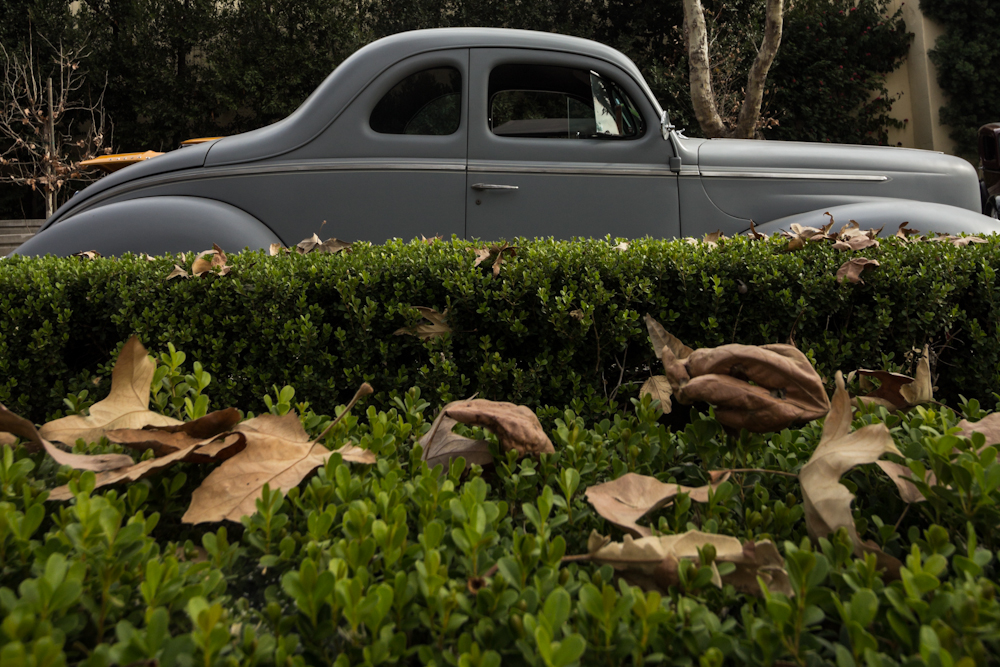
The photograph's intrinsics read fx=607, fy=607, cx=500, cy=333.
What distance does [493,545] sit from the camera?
2.10 ft

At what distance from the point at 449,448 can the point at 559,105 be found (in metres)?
3.78

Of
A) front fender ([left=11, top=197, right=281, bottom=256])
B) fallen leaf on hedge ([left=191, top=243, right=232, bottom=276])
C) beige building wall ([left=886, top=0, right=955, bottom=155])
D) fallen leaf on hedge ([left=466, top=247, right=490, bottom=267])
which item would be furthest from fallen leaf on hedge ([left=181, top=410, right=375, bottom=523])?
beige building wall ([left=886, top=0, right=955, bottom=155])

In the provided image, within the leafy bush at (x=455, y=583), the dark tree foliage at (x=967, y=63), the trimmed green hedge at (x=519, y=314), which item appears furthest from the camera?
the dark tree foliage at (x=967, y=63)

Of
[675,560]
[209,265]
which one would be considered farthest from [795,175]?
[675,560]

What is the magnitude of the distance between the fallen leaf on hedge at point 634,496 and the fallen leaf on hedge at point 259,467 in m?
0.30

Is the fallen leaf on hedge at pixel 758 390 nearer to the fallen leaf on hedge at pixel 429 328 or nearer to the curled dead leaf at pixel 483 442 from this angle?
the curled dead leaf at pixel 483 442

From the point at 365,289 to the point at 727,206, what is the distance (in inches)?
117

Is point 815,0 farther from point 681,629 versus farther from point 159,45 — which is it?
point 681,629

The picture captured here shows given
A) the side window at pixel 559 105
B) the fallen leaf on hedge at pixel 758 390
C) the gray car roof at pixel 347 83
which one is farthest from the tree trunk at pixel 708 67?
the fallen leaf on hedge at pixel 758 390

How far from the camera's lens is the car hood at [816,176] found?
13.2 feet

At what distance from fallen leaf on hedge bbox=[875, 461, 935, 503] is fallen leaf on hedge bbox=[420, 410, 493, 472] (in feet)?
1.64

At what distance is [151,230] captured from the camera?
3.37m

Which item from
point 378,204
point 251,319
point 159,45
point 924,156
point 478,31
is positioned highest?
point 159,45

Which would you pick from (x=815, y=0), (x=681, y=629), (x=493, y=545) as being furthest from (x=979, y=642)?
(x=815, y=0)
